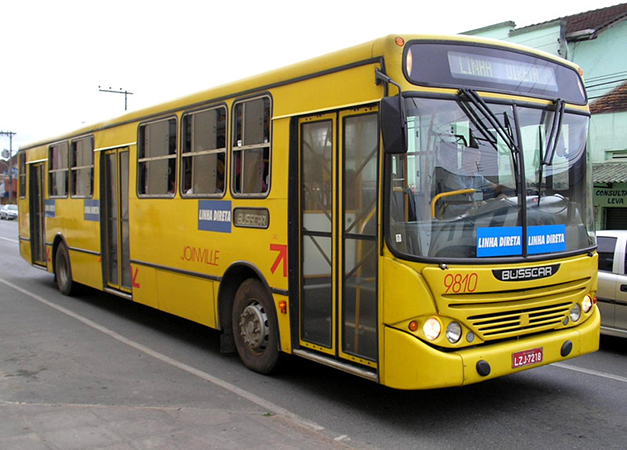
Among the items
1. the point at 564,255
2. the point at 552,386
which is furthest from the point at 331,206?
the point at 552,386

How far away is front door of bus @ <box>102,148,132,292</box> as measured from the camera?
32.6 ft

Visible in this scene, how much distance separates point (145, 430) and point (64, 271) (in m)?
8.18

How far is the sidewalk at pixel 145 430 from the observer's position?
484 centimetres

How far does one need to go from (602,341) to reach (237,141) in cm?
553

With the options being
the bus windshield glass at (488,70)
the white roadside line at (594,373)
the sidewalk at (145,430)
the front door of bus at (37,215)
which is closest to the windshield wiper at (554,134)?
the bus windshield glass at (488,70)

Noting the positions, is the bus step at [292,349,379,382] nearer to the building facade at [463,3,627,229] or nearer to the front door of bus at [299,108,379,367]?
the front door of bus at [299,108,379,367]

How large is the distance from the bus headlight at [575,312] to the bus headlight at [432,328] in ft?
5.22

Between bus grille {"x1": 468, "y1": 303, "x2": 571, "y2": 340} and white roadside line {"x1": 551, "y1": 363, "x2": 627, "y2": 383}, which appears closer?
bus grille {"x1": 468, "y1": 303, "x2": 571, "y2": 340}

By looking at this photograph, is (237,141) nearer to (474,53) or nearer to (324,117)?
(324,117)

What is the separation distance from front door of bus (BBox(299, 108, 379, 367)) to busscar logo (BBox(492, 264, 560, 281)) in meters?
1.02

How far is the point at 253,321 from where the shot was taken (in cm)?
700

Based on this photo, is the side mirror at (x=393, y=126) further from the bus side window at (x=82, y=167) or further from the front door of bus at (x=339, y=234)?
the bus side window at (x=82, y=167)

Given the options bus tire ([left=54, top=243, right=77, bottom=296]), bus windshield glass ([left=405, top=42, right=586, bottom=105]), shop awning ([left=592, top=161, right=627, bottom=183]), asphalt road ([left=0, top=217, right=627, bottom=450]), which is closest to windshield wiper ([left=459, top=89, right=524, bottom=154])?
bus windshield glass ([left=405, top=42, right=586, bottom=105])

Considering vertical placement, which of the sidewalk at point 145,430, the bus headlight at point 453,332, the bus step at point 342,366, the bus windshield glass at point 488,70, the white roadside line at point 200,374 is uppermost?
the bus windshield glass at point 488,70
